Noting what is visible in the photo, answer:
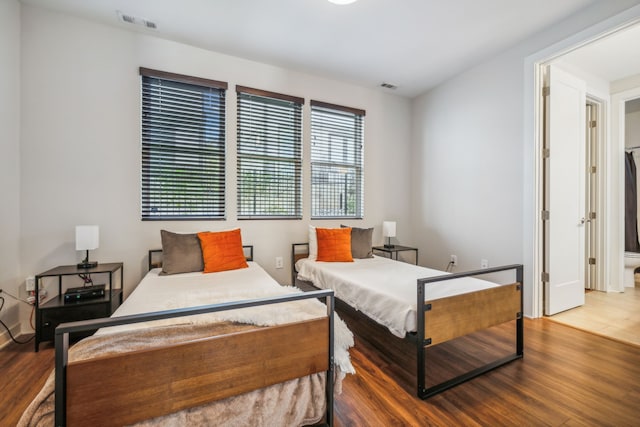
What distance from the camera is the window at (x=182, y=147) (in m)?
2.83

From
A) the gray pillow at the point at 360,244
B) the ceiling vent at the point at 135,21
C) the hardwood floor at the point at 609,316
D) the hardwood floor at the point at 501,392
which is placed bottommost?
the hardwood floor at the point at 501,392

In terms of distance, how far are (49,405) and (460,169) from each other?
12.9 feet

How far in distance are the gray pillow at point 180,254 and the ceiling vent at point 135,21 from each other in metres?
1.92

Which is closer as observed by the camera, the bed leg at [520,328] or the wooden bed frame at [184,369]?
the wooden bed frame at [184,369]

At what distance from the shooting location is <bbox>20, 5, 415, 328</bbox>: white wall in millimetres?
2438

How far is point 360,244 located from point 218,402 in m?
2.40

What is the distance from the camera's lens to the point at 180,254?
256cm

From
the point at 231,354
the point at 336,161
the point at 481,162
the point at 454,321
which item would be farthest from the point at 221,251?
the point at 481,162

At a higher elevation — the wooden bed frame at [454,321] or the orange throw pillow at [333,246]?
the orange throw pillow at [333,246]

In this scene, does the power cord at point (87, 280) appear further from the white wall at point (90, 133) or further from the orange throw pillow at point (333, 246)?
the orange throw pillow at point (333, 246)

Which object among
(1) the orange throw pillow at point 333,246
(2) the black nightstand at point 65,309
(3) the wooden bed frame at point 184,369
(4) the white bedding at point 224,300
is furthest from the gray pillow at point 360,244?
(2) the black nightstand at point 65,309

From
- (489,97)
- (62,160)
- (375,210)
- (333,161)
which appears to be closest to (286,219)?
(333,161)

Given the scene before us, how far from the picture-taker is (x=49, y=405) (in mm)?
945

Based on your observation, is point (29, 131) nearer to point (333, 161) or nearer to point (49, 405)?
point (49, 405)
